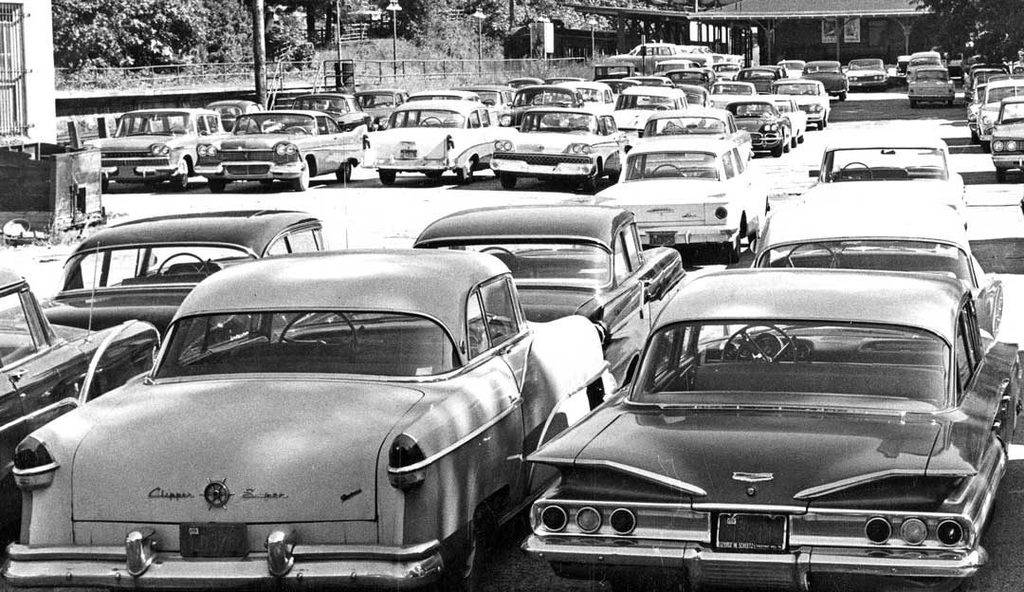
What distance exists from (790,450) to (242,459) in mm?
2061

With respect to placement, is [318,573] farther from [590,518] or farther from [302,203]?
[302,203]

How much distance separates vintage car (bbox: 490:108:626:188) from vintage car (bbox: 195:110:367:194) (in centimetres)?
317

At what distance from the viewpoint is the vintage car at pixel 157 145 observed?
90.7 feet

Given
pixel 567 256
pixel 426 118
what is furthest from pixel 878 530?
pixel 426 118

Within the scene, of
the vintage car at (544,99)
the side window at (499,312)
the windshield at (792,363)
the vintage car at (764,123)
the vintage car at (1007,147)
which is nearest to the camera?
the windshield at (792,363)

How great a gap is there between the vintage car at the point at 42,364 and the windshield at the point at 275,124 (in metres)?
19.6

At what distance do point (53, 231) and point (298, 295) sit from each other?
48.2 ft

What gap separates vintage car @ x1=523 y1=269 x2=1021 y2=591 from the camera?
5.48 meters

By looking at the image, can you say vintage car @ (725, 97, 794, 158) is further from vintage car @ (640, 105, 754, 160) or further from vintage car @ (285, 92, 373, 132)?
vintage car @ (285, 92, 373, 132)

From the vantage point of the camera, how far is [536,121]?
27391 millimetres

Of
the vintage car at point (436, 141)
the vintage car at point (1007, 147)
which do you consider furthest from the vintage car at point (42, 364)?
the vintage car at point (1007, 147)

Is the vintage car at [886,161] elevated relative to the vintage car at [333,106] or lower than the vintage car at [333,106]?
lower

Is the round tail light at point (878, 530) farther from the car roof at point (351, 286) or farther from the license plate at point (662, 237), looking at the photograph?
the license plate at point (662, 237)

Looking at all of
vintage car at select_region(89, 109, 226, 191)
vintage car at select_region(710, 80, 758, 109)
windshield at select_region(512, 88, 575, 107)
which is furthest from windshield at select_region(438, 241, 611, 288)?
vintage car at select_region(710, 80, 758, 109)
